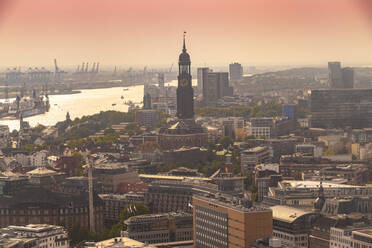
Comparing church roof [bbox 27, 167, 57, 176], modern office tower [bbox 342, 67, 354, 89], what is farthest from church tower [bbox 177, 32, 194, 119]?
modern office tower [bbox 342, 67, 354, 89]

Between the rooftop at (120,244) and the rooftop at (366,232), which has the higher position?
the rooftop at (366,232)

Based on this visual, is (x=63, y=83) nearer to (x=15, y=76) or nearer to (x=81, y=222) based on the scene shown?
(x=15, y=76)

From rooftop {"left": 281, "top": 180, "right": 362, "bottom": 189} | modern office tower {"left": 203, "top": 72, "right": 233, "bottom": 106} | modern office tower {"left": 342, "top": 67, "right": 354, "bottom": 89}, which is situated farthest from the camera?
modern office tower {"left": 203, "top": 72, "right": 233, "bottom": 106}

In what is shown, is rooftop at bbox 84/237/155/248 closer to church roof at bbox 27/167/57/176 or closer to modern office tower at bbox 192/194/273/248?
modern office tower at bbox 192/194/273/248

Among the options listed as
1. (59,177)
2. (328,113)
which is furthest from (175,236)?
(328,113)

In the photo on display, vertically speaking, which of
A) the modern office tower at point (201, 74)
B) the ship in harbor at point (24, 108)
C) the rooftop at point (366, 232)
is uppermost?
the modern office tower at point (201, 74)

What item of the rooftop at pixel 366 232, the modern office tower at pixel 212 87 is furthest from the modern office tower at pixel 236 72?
the rooftop at pixel 366 232

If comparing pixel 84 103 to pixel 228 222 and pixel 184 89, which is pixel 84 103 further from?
pixel 228 222

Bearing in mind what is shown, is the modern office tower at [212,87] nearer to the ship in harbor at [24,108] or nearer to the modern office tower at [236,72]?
the ship in harbor at [24,108]
